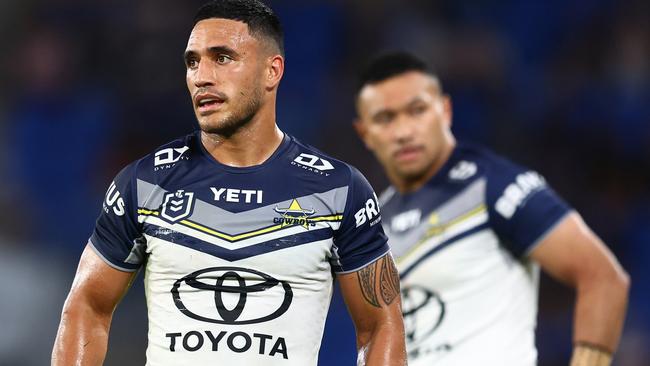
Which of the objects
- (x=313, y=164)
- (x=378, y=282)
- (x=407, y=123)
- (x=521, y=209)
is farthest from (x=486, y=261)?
(x=313, y=164)

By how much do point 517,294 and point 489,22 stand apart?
5.40 m

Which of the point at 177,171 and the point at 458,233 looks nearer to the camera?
the point at 177,171

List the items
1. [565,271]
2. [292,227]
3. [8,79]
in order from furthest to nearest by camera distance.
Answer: [8,79], [565,271], [292,227]

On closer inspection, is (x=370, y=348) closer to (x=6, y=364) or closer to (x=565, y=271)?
(x=565, y=271)

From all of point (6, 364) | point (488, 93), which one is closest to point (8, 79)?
point (6, 364)

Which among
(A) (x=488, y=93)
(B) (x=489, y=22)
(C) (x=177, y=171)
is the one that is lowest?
(C) (x=177, y=171)

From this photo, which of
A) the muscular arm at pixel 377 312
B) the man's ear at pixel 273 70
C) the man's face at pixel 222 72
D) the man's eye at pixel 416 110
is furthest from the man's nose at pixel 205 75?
the man's eye at pixel 416 110

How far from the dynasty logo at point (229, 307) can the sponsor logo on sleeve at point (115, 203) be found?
0.31 meters

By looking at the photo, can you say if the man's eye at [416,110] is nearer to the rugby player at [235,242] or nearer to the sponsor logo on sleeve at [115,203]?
the rugby player at [235,242]


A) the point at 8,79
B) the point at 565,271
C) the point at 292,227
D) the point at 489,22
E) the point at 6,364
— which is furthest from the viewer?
the point at 489,22

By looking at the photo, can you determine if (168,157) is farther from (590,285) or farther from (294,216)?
(590,285)

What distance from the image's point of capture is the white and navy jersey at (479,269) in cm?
470

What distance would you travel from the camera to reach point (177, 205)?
3.46 meters

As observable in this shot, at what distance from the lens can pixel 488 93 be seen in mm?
9367
